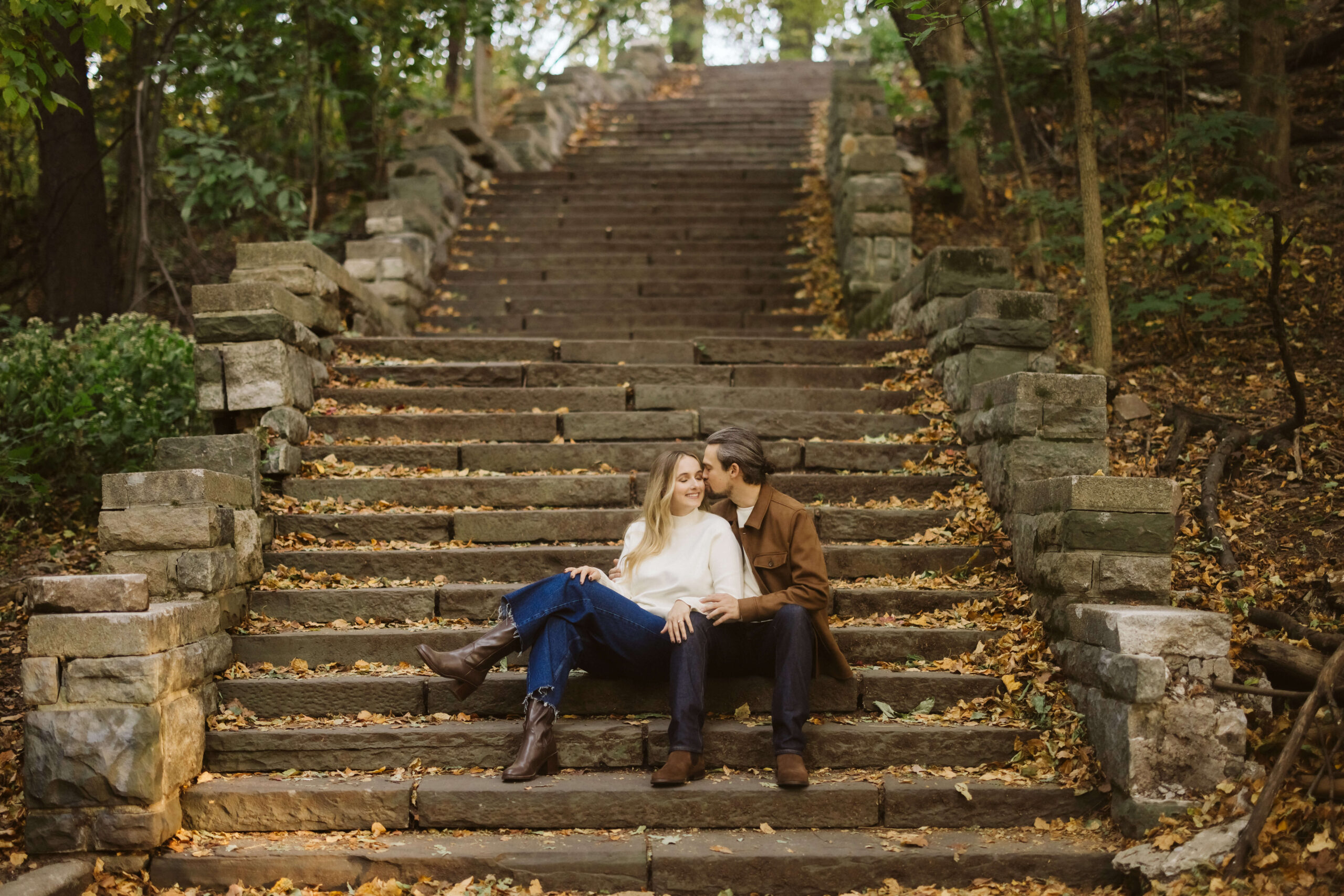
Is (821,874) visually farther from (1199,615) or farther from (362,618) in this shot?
(362,618)

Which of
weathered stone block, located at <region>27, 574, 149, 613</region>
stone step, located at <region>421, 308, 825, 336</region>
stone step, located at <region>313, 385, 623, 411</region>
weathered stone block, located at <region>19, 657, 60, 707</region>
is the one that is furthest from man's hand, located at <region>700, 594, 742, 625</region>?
stone step, located at <region>421, 308, 825, 336</region>

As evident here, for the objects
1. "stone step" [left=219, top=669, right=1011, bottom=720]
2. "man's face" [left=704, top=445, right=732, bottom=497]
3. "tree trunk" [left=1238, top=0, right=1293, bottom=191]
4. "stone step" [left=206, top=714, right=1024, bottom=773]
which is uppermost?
"tree trunk" [left=1238, top=0, right=1293, bottom=191]

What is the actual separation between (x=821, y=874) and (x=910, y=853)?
1.06ft

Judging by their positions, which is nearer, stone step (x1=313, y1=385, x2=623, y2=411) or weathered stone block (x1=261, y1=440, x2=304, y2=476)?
weathered stone block (x1=261, y1=440, x2=304, y2=476)

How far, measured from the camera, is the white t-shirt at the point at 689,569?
12.9 feet

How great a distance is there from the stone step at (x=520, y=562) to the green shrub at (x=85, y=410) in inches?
82.5

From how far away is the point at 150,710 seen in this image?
11.5 feet

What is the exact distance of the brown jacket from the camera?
12.5 ft

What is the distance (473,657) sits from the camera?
3.82m

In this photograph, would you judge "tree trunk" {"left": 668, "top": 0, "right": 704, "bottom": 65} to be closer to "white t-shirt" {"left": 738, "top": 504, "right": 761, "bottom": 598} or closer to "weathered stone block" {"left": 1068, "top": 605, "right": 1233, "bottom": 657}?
"white t-shirt" {"left": 738, "top": 504, "right": 761, "bottom": 598}

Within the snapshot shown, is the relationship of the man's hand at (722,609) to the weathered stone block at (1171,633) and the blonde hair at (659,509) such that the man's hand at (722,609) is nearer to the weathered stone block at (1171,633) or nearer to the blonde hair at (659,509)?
the blonde hair at (659,509)

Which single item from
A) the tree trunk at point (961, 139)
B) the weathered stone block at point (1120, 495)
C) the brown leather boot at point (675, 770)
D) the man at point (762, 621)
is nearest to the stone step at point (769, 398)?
the man at point (762, 621)

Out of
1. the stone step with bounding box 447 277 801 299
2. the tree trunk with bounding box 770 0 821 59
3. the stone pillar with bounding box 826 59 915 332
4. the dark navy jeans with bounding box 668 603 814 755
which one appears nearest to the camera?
the dark navy jeans with bounding box 668 603 814 755

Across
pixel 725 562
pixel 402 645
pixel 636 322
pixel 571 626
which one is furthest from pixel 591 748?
pixel 636 322
